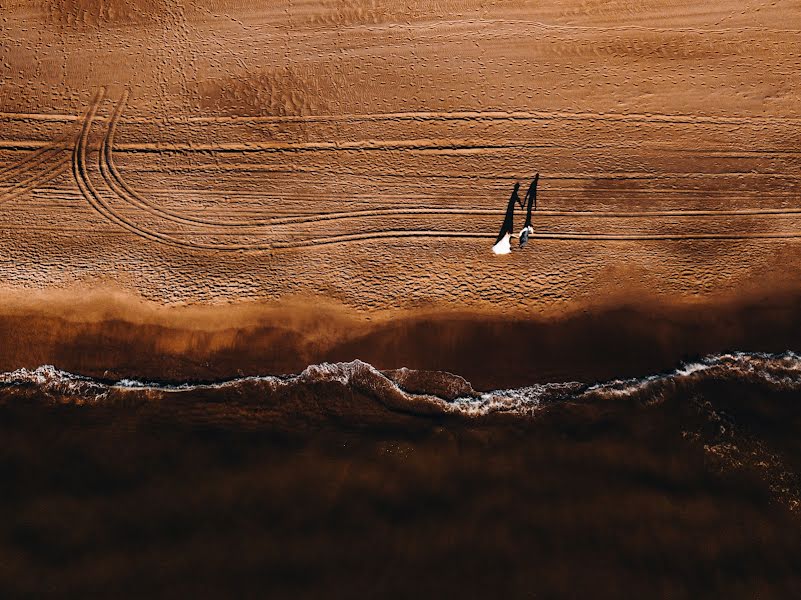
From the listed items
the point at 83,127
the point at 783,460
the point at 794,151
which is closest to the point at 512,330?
the point at 783,460

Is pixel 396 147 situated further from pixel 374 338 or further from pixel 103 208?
pixel 103 208

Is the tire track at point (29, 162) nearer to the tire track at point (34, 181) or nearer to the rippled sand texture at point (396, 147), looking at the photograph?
the rippled sand texture at point (396, 147)

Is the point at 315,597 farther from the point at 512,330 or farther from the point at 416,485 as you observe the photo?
the point at 512,330

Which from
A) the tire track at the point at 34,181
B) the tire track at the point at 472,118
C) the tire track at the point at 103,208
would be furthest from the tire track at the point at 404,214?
the tire track at the point at 472,118

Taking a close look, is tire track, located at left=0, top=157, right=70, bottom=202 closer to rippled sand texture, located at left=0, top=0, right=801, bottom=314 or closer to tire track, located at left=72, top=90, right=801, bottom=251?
rippled sand texture, located at left=0, top=0, right=801, bottom=314

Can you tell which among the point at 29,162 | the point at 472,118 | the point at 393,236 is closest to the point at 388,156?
the point at 393,236

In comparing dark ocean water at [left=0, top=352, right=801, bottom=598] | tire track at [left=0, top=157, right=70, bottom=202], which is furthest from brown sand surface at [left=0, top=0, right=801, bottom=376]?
dark ocean water at [left=0, top=352, right=801, bottom=598]
